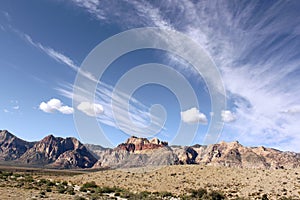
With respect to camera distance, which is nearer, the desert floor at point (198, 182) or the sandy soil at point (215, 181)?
the desert floor at point (198, 182)

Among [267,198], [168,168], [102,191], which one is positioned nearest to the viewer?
[267,198]

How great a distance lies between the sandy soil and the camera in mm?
47312

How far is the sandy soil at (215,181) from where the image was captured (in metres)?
47.3

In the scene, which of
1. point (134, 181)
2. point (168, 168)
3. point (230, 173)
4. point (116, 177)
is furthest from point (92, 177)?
point (230, 173)

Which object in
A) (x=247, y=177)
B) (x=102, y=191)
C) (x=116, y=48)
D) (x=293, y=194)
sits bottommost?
(x=102, y=191)

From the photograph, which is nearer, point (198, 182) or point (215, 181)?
point (215, 181)

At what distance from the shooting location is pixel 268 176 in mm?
56031

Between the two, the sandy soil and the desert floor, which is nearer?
the desert floor

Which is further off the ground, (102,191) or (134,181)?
(134,181)

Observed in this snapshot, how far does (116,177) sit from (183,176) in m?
17.4

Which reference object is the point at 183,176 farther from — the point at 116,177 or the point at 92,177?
the point at 92,177

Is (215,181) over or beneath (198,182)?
over

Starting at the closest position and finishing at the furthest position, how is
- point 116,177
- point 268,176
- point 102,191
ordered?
point 102,191 < point 268,176 < point 116,177

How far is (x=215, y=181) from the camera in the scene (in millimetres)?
58031
